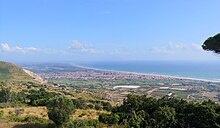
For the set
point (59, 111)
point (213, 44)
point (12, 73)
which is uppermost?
point (213, 44)

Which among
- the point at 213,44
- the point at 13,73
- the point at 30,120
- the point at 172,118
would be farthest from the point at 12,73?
the point at 213,44

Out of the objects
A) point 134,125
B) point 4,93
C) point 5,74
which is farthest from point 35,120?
point 5,74

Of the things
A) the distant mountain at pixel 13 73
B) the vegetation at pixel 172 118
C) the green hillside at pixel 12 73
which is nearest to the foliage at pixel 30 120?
the vegetation at pixel 172 118

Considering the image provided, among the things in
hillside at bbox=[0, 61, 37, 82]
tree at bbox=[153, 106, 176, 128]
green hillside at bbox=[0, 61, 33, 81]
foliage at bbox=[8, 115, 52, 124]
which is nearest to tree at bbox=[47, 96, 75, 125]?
foliage at bbox=[8, 115, 52, 124]

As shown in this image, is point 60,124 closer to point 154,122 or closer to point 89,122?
point 89,122

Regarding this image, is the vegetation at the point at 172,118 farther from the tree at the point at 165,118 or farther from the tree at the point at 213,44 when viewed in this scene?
the tree at the point at 213,44

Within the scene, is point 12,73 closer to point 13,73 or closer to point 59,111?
point 13,73

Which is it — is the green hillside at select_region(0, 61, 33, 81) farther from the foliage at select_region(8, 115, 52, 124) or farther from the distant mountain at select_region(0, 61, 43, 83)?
the foliage at select_region(8, 115, 52, 124)

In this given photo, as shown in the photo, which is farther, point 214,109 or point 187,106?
point 187,106
